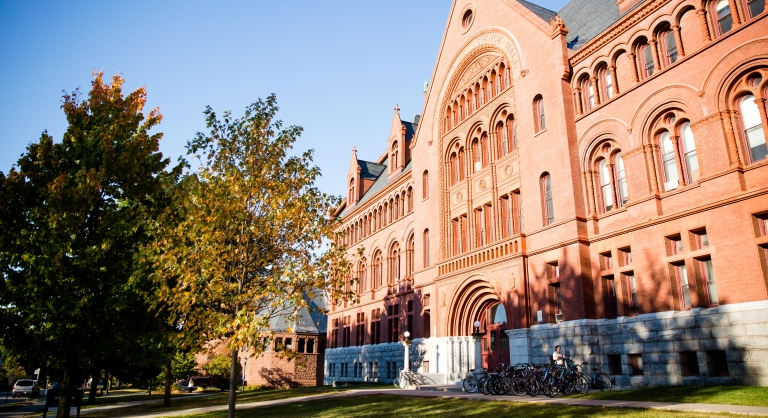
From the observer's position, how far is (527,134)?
24828mm

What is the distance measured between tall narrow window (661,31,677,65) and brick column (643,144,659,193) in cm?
327

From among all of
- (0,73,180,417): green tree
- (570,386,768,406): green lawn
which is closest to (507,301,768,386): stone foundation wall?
(570,386,768,406): green lawn

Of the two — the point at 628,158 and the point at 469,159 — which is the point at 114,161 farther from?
the point at 628,158

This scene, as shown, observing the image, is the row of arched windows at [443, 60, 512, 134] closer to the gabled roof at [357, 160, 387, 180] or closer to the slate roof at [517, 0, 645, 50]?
the slate roof at [517, 0, 645, 50]

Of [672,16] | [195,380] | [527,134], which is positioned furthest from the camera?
[195,380]

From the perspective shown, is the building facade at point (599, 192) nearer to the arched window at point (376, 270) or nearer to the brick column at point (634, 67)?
the brick column at point (634, 67)

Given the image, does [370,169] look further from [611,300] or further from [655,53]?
[655,53]

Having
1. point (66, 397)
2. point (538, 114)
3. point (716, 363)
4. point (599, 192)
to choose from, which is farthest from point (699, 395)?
point (66, 397)

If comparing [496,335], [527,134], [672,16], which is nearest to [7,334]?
[496,335]

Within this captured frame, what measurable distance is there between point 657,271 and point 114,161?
21.1m

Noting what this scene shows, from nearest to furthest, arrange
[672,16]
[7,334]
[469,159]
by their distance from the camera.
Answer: [7,334] → [672,16] → [469,159]

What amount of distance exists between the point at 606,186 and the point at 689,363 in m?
7.61

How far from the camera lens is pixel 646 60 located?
20.4 meters

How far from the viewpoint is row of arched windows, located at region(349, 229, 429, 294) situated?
3700 centimetres
